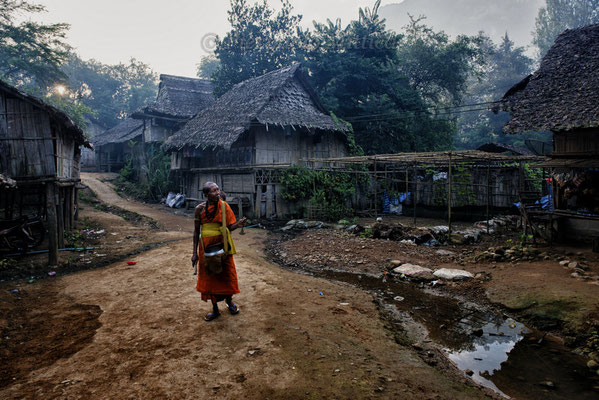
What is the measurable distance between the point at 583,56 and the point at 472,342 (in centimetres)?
968

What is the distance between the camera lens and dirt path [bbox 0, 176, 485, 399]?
314cm

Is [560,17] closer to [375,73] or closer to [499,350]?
[375,73]

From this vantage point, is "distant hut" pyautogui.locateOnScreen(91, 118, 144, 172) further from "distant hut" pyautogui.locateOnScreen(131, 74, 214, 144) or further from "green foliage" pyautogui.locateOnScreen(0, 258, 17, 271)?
"green foliage" pyautogui.locateOnScreen(0, 258, 17, 271)

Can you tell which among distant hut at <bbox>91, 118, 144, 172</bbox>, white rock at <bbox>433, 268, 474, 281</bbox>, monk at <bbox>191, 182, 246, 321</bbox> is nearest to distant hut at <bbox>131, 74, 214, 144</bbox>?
distant hut at <bbox>91, 118, 144, 172</bbox>

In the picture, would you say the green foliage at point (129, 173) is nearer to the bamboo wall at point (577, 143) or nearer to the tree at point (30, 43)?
the tree at point (30, 43)

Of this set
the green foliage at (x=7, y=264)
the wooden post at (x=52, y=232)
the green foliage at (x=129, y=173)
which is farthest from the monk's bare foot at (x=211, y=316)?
the green foliage at (x=129, y=173)

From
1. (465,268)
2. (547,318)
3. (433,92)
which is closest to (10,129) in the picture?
(465,268)

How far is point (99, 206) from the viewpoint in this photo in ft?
56.1

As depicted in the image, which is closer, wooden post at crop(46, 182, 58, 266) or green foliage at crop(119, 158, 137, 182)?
wooden post at crop(46, 182, 58, 266)

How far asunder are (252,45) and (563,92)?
75.9ft

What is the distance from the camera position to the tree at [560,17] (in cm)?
3988

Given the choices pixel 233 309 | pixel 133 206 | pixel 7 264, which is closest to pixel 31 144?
pixel 7 264

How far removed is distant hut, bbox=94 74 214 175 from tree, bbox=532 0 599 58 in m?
40.8

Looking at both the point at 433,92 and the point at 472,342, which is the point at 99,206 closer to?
the point at 472,342
